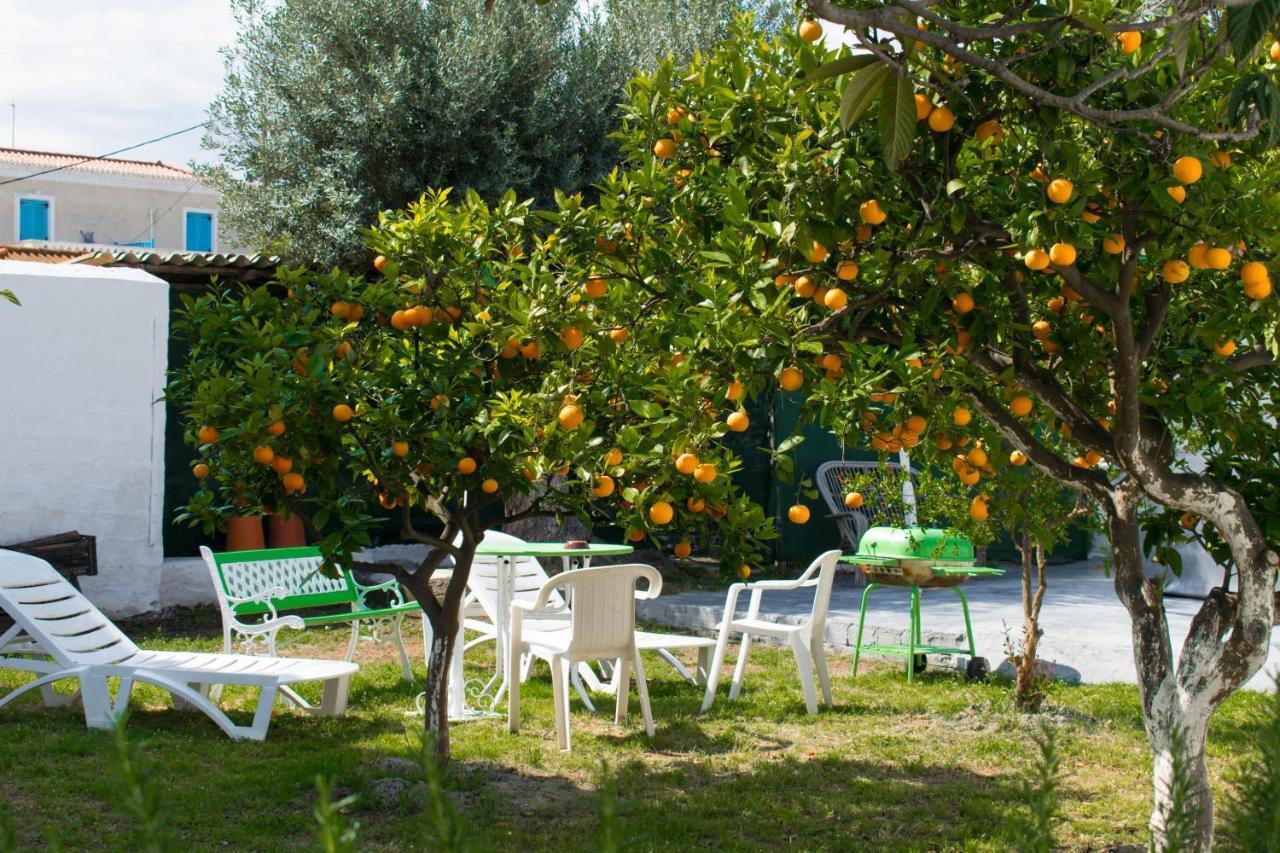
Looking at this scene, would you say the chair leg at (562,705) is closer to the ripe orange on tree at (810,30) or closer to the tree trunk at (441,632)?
the tree trunk at (441,632)

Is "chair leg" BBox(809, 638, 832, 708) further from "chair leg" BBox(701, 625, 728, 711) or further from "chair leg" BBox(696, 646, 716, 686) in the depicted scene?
"chair leg" BBox(696, 646, 716, 686)

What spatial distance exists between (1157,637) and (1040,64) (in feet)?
5.64

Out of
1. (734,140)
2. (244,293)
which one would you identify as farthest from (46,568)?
(734,140)

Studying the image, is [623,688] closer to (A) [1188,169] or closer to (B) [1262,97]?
(A) [1188,169]

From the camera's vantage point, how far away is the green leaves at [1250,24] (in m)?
1.94

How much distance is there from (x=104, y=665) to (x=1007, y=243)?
4.37 metres

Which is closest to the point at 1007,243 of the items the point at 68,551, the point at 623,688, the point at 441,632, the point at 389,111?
the point at 441,632

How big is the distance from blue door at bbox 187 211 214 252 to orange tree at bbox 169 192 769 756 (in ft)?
76.0

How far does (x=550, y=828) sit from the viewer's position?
13.8ft

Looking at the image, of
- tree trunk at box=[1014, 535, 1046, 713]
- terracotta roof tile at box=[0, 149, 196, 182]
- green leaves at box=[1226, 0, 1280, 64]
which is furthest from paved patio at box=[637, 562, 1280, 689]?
terracotta roof tile at box=[0, 149, 196, 182]

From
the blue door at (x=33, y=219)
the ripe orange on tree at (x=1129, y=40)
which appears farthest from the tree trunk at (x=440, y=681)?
the blue door at (x=33, y=219)

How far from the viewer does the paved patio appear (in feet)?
23.7

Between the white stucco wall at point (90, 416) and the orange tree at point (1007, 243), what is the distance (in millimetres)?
6244

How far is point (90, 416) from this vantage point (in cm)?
866
